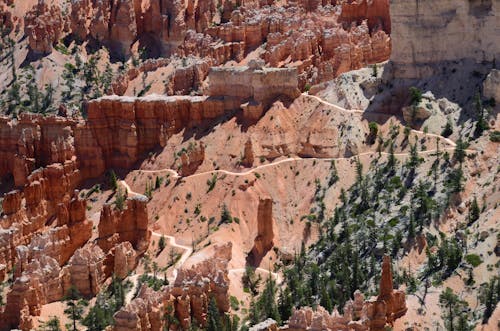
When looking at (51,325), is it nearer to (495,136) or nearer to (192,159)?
(192,159)

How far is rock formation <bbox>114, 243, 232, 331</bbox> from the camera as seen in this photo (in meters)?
86.2

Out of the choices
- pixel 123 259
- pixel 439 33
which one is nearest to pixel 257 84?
pixel 439 33

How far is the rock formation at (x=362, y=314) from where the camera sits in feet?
262

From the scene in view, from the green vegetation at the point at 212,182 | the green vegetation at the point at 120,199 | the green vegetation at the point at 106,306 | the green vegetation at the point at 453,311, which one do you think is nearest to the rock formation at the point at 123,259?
the green vegetation at the point at 106,306

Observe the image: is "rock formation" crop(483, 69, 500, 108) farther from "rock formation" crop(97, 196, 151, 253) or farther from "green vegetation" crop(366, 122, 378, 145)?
"rock formation" crop(97, 196, 151, 253)

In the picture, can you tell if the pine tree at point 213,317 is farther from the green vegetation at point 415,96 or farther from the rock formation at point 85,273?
the green vegetation at point 415,96

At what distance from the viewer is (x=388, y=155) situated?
336 feet

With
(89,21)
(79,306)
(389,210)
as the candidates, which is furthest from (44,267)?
(89,21)

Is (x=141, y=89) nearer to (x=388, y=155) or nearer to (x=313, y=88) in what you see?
(x=313, y=88)

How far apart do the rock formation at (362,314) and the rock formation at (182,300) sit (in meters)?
9.57

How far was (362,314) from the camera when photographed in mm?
80875

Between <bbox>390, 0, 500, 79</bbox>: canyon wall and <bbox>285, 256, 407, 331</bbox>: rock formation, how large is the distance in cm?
2795

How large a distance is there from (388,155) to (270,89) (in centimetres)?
1413

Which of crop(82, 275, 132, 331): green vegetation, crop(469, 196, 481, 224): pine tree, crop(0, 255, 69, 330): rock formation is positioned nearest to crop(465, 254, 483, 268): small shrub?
crop(469, 196, 481, 224): pine tree
